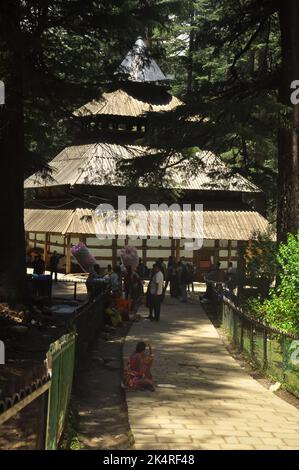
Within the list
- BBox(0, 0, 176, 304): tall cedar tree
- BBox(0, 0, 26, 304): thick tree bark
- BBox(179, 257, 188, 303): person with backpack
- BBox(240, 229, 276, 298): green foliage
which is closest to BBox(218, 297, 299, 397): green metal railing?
BBox(240, 229, 276, 298): green foliage

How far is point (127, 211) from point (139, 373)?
71.2 ft

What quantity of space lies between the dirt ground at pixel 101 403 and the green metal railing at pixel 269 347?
2847 millimetres

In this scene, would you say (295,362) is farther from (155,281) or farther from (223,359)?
(155,281)

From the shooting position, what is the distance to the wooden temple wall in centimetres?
3131

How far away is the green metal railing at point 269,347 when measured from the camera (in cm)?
962

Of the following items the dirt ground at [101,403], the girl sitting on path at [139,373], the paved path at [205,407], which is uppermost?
the girl sitting on path at [139,373]

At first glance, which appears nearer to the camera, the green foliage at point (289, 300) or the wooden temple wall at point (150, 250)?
the green foliage at point (289, 300)

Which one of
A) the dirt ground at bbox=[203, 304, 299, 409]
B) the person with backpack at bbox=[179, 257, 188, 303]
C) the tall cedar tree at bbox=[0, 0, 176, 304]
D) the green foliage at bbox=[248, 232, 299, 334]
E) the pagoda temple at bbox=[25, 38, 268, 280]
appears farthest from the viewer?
the pagoda temple at bbox=[25, 38, 268, 280]

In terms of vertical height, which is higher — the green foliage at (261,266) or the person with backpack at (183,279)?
the green foliage at (261,266)

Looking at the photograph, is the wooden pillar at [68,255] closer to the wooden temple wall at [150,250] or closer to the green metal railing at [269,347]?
the wooden temple wall at [150,250]

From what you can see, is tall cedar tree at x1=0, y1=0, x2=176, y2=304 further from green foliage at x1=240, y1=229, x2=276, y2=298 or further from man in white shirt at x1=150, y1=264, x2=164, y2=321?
green foliage at x1=240, y1=229, x2=276, y2=298

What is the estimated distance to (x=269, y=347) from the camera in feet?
35.4

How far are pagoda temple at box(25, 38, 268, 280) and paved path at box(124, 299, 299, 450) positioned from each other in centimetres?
1605

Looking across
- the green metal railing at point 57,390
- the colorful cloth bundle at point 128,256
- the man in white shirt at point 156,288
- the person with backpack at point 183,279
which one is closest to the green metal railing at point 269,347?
the man in white shirt at point 156,288
